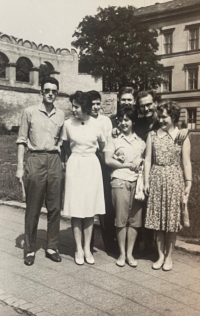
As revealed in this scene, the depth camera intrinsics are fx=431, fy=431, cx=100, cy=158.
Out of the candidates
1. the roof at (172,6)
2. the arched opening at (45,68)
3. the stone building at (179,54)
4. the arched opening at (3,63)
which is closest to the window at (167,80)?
the stone building at (179,54)

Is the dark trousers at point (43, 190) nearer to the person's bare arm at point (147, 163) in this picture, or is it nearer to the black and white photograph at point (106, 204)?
→ the black and white photograph at point (106, 204)

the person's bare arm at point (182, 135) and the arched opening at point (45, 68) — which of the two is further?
the arched opening at point (45, 68)

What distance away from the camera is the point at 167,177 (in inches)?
179

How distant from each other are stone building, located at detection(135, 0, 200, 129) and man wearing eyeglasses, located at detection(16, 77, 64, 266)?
101 ft

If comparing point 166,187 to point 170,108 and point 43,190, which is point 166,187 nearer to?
point 170,108

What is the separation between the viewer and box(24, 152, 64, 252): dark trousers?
16.0 ft

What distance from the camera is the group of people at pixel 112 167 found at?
180 inches

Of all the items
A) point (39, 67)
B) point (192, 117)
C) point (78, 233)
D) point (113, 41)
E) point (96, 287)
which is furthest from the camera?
point (39, 67)

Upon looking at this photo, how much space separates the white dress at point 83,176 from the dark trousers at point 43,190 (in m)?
0.20

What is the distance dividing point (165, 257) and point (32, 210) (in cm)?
159

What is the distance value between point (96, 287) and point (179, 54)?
113 ft

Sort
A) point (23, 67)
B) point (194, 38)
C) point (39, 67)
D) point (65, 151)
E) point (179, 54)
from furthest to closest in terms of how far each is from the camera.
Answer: point (39, 67) → point (23, 67) → point (179, 54) → point (194, 38) → point (65, 151)

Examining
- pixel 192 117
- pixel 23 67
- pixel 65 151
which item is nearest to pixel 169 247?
pixel 65 151

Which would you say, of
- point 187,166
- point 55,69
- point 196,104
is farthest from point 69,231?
point 55,69
